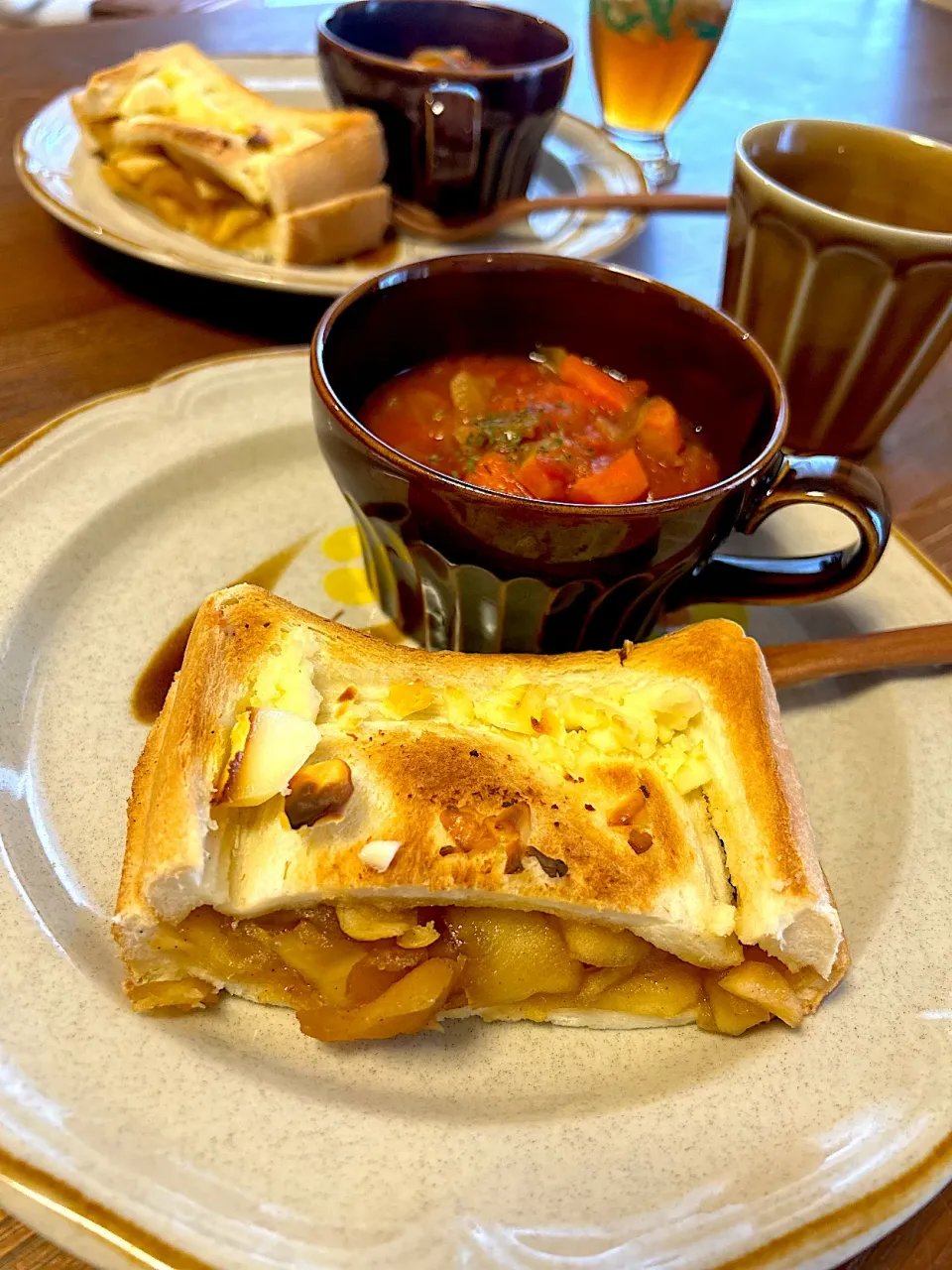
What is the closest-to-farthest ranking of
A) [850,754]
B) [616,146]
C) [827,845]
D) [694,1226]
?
1. [694,1226]
2. [827,845]
3. [850,754]
4. [616,146]

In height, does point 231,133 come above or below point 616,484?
above

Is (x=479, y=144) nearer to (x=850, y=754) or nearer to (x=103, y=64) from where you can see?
(x=103, y=64)

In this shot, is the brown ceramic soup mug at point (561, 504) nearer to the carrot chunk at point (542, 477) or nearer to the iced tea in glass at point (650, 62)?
the carrot chunk at point (542, 477)

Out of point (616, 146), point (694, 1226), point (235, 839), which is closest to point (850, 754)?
point (694, 1226)

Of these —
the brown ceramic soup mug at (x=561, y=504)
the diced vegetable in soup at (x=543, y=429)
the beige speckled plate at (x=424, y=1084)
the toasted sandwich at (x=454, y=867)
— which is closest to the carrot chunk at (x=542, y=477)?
the diced vegetable in soup at (x=543, y=429)

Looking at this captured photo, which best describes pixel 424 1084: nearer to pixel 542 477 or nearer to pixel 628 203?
pixel 542 477

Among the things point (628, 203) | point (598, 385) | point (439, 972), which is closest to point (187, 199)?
point (628, 203)
